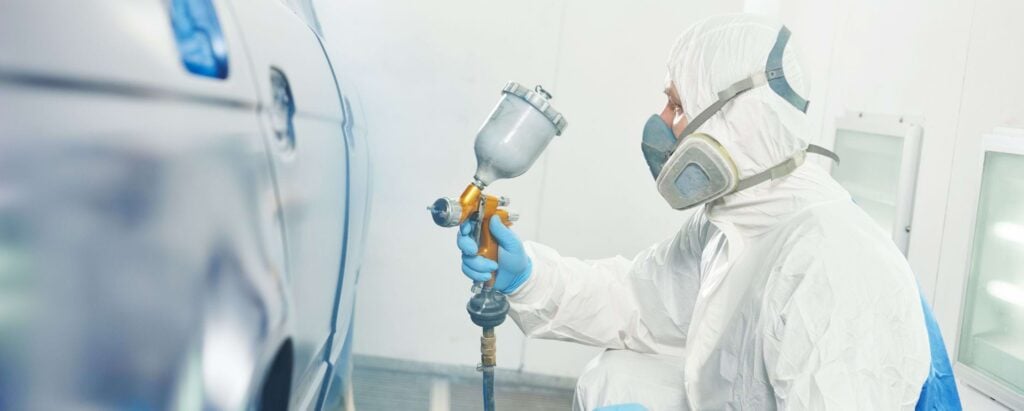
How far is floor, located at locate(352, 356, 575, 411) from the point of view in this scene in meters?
2.53

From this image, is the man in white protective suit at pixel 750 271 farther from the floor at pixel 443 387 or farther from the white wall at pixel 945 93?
the floor at pixel 443 387

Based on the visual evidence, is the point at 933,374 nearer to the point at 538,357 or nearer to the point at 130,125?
the point at 130,125

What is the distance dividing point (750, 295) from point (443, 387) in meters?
1.54

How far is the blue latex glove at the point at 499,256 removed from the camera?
1.49 meters

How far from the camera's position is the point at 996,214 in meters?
1.80

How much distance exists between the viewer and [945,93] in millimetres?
1977

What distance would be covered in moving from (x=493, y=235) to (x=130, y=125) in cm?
108

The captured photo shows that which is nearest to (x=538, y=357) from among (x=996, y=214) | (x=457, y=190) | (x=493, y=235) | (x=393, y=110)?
(x=457, y=190)

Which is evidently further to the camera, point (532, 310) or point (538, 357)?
point (538, 357)

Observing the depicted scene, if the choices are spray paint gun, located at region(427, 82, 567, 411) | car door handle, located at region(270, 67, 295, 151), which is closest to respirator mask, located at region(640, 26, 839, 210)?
spray paint gun, located at region(427, 82, 567, 411)

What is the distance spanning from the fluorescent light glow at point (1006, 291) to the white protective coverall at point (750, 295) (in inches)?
24.8

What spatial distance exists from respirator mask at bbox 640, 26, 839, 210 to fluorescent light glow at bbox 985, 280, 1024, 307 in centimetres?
69

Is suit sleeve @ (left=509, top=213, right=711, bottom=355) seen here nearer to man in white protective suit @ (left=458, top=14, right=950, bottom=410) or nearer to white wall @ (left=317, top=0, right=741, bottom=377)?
man in white protective suit @ (left=458, top=14, right=950, bottom=410)

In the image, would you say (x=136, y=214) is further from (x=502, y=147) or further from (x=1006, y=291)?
(x=1006, y=291)
